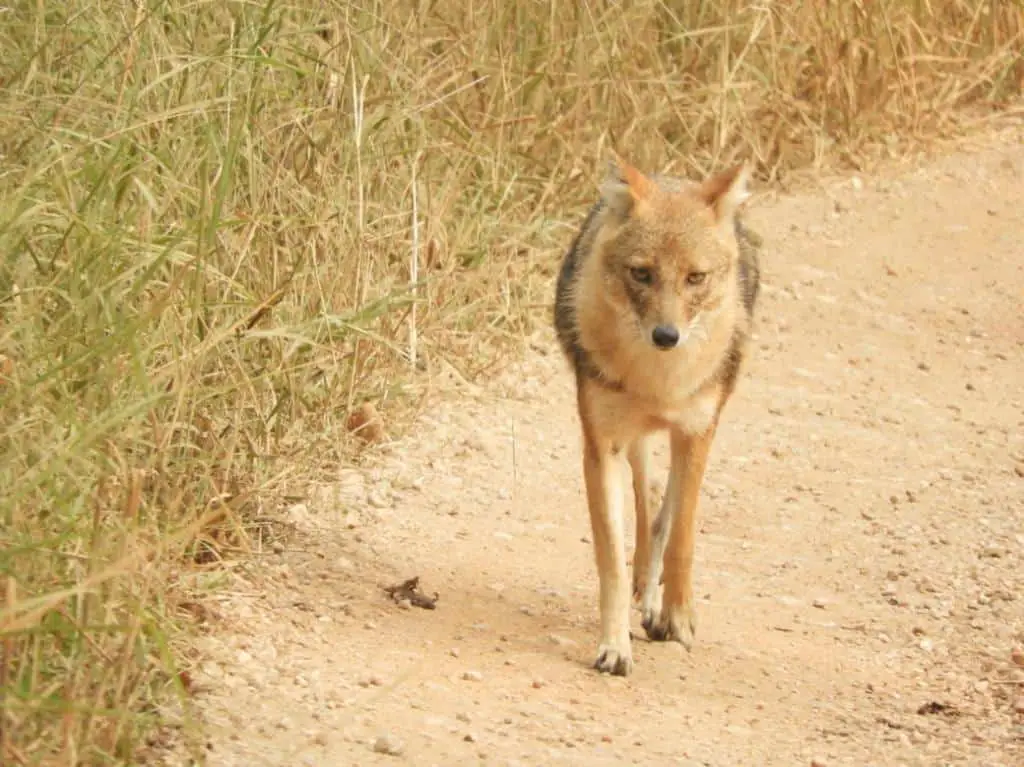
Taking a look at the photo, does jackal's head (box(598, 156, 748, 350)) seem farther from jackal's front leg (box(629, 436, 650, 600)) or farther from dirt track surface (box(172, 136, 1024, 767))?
dirt track surface (box(172, 136, 1024, 767))

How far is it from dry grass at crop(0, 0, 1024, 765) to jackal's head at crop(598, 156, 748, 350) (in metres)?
0.87

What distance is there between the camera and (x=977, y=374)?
25.3 ft

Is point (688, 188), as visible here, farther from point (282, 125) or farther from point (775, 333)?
point (775, 333)

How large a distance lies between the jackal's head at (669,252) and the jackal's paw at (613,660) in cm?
82

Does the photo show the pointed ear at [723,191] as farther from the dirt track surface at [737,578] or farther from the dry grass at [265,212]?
the dirt track surface at [737,578]

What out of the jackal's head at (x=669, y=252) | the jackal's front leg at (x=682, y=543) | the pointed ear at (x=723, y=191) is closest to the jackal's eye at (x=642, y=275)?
the jackal's head at (x=669, y=252)

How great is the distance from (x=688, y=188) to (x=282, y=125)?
1514mm

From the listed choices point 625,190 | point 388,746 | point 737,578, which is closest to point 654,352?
point 625,190

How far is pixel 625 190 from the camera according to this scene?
198 inches

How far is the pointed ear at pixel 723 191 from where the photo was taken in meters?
5.05

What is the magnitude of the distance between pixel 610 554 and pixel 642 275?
772 millimetres

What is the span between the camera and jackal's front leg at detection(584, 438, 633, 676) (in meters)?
4.79

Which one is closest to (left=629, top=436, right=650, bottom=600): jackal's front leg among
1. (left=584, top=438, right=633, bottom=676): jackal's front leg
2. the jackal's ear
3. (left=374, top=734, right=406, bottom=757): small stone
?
(left=584, top=438, right=633, bottom=676): jackal's front leg

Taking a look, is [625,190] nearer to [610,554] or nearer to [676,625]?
[610,554]
